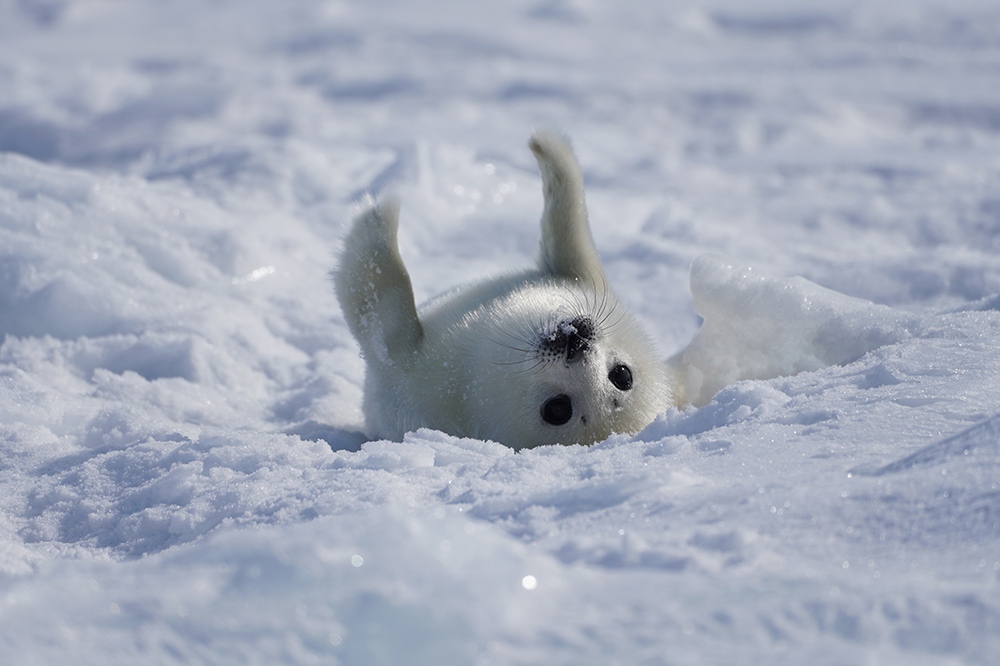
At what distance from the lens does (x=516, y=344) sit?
2586mm

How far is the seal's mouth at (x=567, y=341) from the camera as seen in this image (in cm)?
249

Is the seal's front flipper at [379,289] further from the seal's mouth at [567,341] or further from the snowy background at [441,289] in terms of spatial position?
the seal's mouth at [567,341]

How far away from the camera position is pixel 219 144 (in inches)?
246

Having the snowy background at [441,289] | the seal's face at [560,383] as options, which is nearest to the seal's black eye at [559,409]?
the seal's face at [560,383]

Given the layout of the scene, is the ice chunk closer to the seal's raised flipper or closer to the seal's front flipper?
the seal's raised flipper

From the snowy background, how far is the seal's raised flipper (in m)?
0.55

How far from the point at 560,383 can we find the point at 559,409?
7 cm

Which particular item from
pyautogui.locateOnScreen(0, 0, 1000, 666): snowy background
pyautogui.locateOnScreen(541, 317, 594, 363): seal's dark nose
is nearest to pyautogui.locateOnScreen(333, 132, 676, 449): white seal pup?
pyautogui.locateOnScreen(541, 317, 594, 363): seal's dark nose

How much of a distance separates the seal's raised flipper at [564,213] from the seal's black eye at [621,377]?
0.56m

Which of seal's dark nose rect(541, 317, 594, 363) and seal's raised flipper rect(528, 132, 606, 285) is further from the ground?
seal's raised flipper rect(528, 132, 606, 285)

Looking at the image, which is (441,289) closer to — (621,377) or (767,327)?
(767,327)

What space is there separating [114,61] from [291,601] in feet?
29.5

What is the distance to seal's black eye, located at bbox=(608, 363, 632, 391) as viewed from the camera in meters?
2.56

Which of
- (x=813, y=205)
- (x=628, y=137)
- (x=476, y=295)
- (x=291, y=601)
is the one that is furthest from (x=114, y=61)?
(x=291, y=601)
